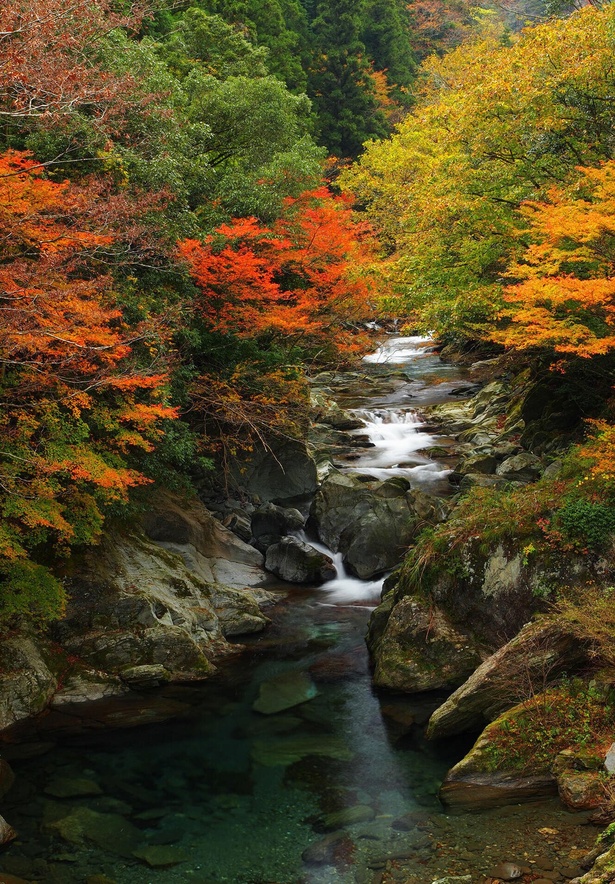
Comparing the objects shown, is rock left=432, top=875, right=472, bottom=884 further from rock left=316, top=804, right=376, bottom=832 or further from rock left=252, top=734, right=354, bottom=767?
rock left=252, top=734, right=354, bottom=767

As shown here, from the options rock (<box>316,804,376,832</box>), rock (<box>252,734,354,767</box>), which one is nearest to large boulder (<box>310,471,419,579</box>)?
rock (<box>252,734,354,767</box>)

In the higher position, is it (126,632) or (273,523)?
(126,632)

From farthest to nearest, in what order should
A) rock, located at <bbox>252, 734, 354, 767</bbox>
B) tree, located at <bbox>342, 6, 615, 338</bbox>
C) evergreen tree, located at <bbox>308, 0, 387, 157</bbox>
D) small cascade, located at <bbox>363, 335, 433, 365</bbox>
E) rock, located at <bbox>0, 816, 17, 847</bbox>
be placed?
evergreen tree, located at <bbox>308, 0, 387, 157</bbox>
small cascade, located at <bbox>363, 335, 433, 365</bbox>
tree, located at <bbox>342, 6, 615, 338</bbox>
rock, located at <bbox>252, 734, 354, 767</bbox>
rock, located at <bbox>0, 816, 17, 847</bbox>

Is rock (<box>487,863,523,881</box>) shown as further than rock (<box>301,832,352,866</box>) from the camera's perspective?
Answer: No

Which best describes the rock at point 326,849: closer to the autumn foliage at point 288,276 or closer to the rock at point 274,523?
the rock at point 274,523

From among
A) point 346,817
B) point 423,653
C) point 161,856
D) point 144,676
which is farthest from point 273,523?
point 161,856

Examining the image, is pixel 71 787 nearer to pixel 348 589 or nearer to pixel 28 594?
pixel 28 594

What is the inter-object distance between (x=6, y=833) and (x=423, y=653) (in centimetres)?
583

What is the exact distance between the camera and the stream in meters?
6.22

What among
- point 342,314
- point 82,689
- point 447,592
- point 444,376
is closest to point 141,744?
point 82,689

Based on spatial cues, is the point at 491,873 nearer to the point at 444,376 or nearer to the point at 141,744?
the point at 141,744

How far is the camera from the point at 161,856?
661 cm

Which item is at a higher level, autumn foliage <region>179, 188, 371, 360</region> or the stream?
autumn foliage <region>179, 188, 371, 360</region>

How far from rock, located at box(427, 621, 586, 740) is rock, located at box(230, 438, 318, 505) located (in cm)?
901
